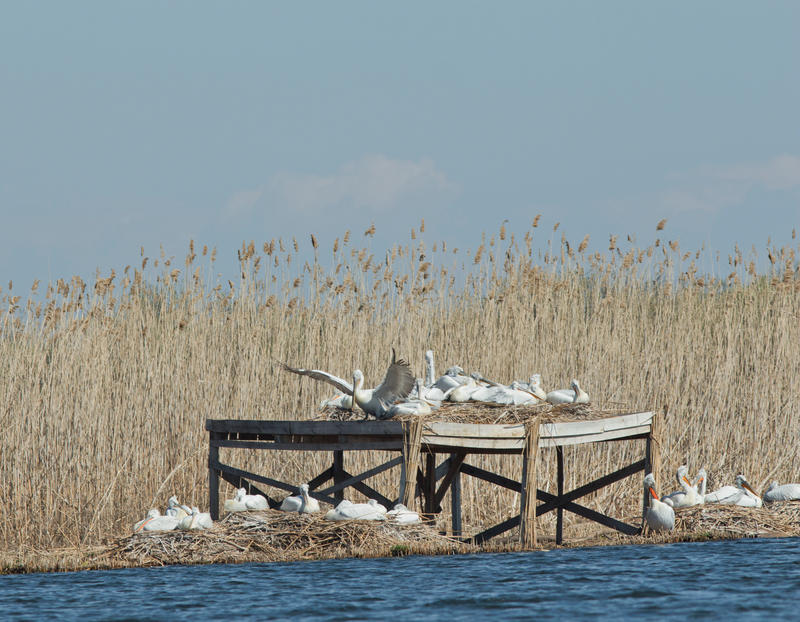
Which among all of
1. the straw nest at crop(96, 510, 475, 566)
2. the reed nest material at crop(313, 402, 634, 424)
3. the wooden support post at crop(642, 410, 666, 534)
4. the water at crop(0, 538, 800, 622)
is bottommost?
the water at crop(0, 538, 800, 622)

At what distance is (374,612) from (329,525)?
1.90 meters

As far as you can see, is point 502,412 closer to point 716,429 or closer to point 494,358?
point 494,358

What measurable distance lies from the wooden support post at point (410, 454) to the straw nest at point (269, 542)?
0.32 m

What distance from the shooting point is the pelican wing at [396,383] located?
33.5 feet

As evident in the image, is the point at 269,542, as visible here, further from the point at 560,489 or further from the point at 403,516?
the point at 560,489

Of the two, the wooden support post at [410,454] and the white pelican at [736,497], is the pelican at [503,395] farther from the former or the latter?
the white pelican at [736,497]

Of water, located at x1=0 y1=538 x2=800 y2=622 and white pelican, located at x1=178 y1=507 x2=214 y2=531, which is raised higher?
white pelican, located at x1=178 y1=507 x2=214 y2=531

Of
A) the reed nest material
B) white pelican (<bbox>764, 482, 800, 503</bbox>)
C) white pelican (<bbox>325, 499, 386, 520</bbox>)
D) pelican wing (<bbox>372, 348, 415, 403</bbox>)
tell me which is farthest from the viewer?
white pelican (<bbox>764, 482, 800, 503</bbox>)

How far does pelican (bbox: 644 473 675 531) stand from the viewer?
1120cm

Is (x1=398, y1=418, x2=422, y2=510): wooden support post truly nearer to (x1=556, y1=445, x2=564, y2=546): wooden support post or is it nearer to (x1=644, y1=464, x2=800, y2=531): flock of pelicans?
(x1=644, y1=464, x2=800, y2=531): flock of pelicans

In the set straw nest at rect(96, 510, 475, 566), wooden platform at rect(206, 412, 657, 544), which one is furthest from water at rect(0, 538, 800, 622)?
wooden platform at rect(206, 412, 657, 544)

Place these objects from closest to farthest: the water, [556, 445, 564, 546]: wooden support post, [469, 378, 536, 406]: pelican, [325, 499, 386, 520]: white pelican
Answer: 1. the water
2. [325, 499, 386, 520]: white pelican
3. [469, 378, 536, 406]: pelican
4. [556, 445, 564, 546]: wooden support post

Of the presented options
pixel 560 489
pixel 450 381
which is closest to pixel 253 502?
pixel 450 381

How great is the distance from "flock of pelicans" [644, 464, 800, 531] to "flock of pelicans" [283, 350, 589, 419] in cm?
109
